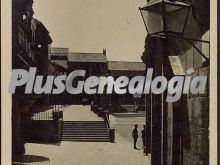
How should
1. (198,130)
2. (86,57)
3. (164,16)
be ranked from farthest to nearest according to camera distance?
(86,57) → (198,130) → (164,16)

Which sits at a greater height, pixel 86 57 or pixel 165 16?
pixel 86 57

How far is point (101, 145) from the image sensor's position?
762 inches

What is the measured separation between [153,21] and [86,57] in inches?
1581

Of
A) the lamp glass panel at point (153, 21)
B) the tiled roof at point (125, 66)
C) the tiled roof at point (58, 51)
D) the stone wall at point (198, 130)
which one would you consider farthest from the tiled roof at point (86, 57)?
the lamp glass panel at point (153, 21)

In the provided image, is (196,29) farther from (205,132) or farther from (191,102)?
(205,132)

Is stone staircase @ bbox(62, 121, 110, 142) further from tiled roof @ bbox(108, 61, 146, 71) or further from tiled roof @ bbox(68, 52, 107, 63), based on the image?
tiled roof @ bbox(108, 61, 146, 71)

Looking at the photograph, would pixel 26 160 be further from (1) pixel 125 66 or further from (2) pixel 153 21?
(1) pixel 125 66

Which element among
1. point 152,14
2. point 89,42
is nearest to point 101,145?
point 89,42

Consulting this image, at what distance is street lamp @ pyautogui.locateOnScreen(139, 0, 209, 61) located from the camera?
4.91 meters

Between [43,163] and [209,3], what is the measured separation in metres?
9.28

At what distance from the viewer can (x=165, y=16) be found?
4918 millimetres

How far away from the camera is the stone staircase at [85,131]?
20759 mm

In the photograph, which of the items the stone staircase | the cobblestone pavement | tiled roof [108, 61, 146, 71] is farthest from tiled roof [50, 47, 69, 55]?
the cobblestone pavement

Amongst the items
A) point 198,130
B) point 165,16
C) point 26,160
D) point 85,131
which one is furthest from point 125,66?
point 165,16
